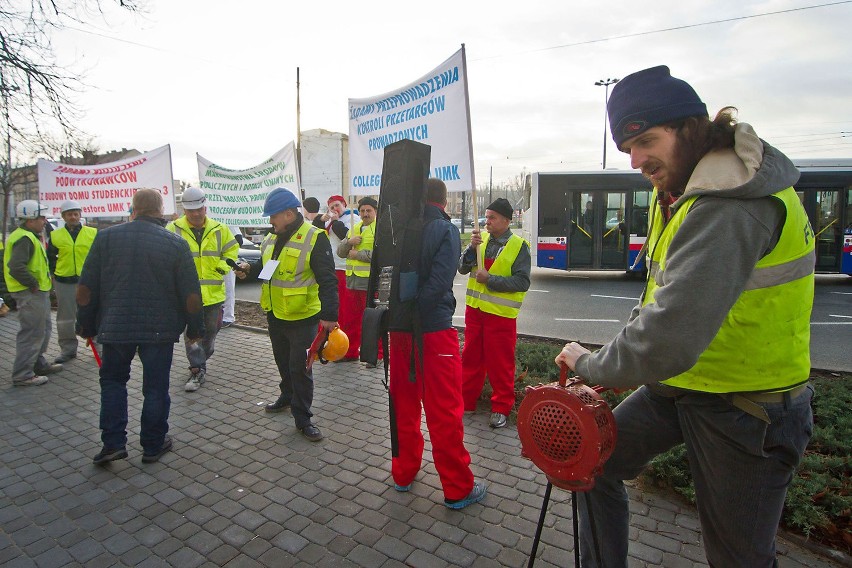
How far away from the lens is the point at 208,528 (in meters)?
3.08

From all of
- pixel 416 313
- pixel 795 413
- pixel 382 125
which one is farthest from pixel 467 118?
pixel 795 413

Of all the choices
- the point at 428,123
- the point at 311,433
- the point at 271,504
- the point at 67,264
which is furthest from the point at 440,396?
the point at 67,264

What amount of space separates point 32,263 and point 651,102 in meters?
6.66

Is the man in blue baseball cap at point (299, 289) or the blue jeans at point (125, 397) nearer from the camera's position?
Answer: the blue jeans at point (125, 397)

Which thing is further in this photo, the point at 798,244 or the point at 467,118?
the point at 467,118

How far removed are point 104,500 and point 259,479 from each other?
3.13 ft

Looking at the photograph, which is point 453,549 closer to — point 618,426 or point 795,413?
point 618,426

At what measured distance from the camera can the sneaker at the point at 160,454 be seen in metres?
3.93

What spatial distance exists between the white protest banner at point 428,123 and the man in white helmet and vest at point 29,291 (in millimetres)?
3680

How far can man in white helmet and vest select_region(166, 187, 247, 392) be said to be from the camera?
18.6ft

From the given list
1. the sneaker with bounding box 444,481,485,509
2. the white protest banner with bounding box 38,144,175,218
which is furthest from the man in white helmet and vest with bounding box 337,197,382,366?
the white protest banner with bounding box 38,144,175,218

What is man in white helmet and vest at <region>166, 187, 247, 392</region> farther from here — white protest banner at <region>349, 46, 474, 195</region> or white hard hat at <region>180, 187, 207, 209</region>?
white protest banner at <region>349, 46, 474, 195</region>

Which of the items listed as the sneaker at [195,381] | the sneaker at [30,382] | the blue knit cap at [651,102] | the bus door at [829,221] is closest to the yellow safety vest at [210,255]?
the sneaker at [195,381]

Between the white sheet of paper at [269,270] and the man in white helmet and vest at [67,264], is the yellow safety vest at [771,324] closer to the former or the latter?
the white sheet of paper at [269,270]
